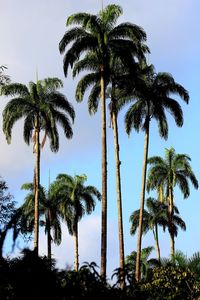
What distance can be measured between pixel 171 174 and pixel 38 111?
67.9 feet

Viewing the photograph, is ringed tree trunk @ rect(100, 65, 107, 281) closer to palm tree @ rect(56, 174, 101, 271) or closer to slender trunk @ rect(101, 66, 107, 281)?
slender trunk @ rect(101, 66, 107, 281)

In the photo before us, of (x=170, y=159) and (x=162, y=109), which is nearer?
(x=162, y=109)

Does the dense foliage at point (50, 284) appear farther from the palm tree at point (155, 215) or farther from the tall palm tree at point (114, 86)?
the palm tree at point (155, 215)

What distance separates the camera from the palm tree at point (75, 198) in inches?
2490

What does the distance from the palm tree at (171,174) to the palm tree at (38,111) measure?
60.4ft

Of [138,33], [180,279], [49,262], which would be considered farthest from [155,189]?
[49,262]

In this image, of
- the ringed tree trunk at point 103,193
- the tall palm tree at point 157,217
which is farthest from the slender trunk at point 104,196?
the tall palm tree at point 157,217

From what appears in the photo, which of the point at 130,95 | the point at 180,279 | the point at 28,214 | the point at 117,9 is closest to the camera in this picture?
the point at 180,279

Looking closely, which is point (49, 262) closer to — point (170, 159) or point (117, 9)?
point (117, 9)

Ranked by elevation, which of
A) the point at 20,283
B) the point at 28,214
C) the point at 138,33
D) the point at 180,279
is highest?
the point at 138,33

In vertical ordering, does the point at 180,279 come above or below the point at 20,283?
above

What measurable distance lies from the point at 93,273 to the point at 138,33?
3000 centimetres

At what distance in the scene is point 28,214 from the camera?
5991 centimetres

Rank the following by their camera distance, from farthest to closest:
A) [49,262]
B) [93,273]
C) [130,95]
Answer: [130,95]
[49,262]
[93,273]
